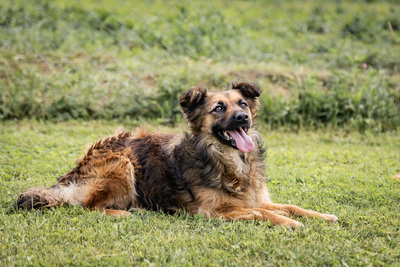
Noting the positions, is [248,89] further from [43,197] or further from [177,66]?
[177,66]

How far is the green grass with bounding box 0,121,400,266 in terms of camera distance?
126 inches

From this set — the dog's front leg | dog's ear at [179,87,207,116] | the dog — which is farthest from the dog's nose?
the dog's front leg

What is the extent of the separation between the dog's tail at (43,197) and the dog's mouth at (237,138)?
162cm

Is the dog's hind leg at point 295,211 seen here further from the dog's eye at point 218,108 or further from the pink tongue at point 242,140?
the dog's eye at point 218,108

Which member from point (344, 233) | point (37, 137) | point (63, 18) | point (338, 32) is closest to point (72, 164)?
point (37, 137)

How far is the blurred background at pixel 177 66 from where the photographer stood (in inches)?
316

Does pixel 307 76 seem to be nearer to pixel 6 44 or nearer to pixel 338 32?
pixel 338 32

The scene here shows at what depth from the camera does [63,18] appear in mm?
10844

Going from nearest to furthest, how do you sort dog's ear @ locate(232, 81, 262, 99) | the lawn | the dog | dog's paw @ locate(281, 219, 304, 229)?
the lawn → dog's paw @ locate(281, 219, 304, 229) → the dog → dog's ear @ locate(232, 81, 262, 99)

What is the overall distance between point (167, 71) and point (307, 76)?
290 centimetres

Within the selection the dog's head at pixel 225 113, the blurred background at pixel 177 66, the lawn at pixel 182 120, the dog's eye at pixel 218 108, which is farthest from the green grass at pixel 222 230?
the blurred background at pixel 177 66

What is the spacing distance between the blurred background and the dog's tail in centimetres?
381

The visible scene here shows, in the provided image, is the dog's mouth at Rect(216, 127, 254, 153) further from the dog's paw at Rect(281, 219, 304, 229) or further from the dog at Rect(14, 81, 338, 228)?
the dog's paw at Rect(281, 219, 304, 229)

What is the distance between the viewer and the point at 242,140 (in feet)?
14.4
